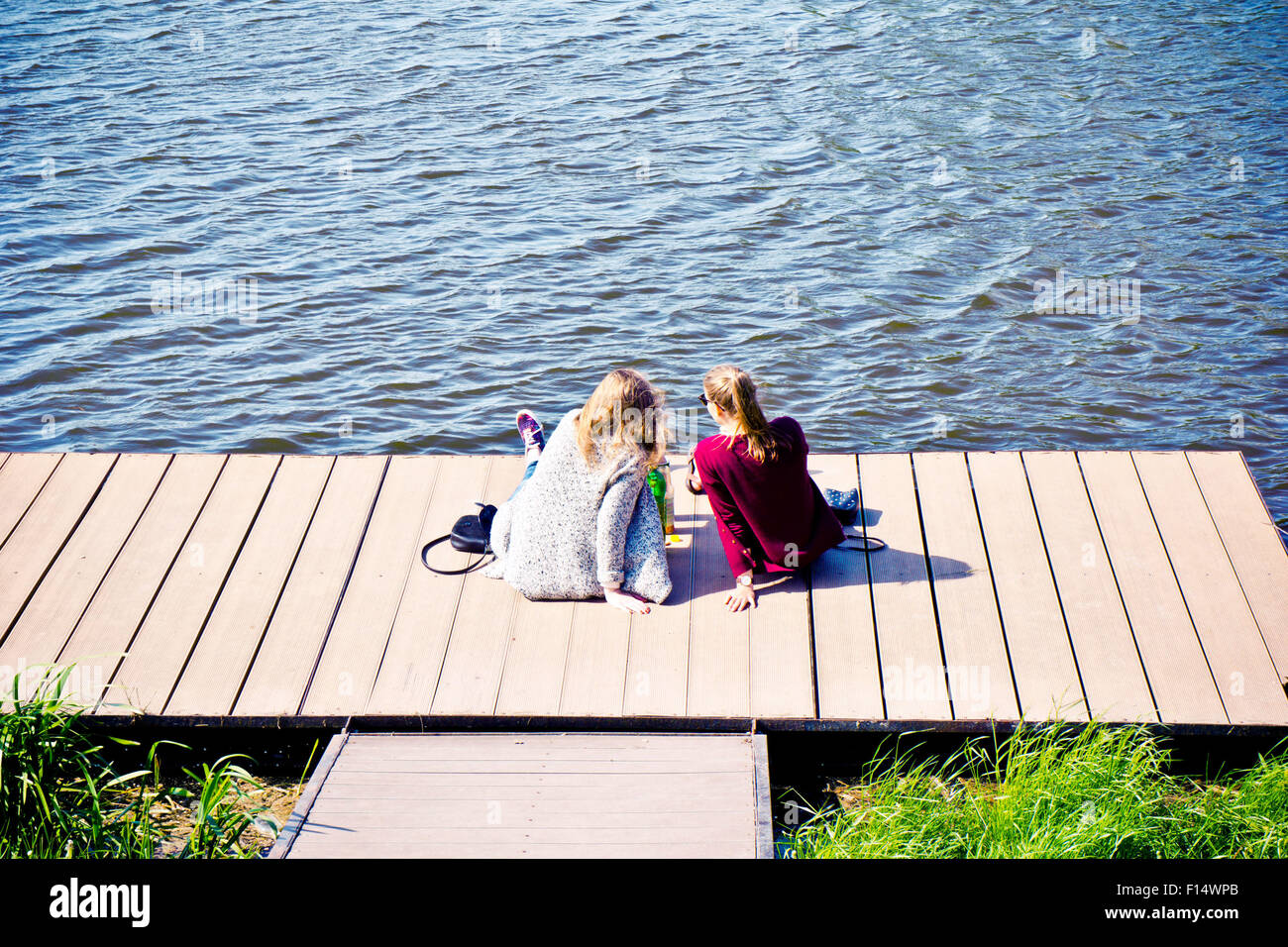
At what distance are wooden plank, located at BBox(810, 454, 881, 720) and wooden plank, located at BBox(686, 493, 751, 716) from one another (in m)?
0.31

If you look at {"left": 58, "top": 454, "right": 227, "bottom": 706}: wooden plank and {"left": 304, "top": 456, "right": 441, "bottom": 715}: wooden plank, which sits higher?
{"left": 58, "top": 454, "right": 227, "bottom": 706}: wooden plank

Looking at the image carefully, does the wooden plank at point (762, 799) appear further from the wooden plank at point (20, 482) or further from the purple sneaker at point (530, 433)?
the wooden plank at point (20, 482)

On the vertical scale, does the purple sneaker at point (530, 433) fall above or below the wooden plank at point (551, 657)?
above

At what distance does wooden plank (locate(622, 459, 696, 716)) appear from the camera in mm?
4562

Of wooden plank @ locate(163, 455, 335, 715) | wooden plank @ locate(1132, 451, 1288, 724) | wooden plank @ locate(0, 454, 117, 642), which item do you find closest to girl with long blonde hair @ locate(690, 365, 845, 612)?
wooden plank @ locate(1132, 451, 1288, 724)

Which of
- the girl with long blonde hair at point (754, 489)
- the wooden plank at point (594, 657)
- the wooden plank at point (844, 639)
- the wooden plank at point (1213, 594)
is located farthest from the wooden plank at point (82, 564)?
the wooden plank at point (1213, 594)

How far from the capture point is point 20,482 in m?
6.05

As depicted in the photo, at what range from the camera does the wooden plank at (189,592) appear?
471 centimetres

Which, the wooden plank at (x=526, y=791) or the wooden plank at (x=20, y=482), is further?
the wooden plank at (x=20, y=482)

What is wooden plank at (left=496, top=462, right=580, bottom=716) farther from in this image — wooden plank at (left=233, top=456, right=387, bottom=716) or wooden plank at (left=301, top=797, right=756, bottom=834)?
wooden plank at (left=233, top=456, right=387, bottom=716)

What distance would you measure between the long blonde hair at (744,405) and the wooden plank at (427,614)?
4.71 feet

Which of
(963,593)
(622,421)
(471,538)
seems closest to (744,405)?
(622,421)

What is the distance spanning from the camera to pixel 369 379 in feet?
28.2

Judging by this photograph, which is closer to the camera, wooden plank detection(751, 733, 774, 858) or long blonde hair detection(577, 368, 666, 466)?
wooden plank detection(751, 733, 774, 858)
